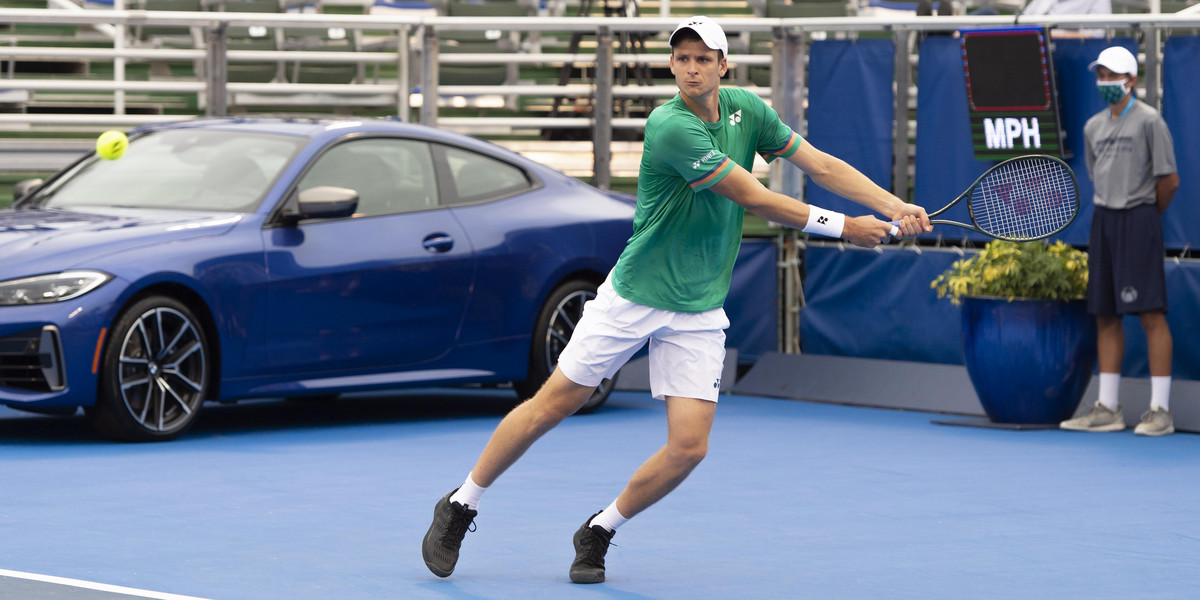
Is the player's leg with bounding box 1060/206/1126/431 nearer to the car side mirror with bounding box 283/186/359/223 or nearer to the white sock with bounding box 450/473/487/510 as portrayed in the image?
the car side mirror with bounding box 283/186/359/223

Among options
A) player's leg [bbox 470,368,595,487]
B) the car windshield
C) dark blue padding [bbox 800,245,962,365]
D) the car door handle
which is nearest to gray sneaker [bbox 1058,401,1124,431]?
dark blue padding [bbox 800,245,962,365]

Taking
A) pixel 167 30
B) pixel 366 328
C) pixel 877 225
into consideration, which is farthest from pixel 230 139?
pixel 167 30

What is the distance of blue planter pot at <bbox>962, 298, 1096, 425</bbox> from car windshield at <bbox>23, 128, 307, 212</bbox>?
164 inches

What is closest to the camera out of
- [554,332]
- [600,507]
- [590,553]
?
[590,553]

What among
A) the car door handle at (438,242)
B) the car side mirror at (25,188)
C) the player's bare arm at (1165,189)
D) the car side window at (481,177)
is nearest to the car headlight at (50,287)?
the car side mirror at (25,188)

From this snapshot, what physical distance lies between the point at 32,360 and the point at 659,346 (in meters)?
3.87

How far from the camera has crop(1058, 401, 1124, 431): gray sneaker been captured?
1049cm

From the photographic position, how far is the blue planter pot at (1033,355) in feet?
34.5

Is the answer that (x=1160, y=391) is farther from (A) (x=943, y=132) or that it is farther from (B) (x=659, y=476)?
(B) (x=659, y=476)

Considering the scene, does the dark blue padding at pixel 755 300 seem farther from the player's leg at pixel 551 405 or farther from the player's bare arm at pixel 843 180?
the player's leg at pixel 551 405

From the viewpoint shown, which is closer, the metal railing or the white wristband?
the white wristband

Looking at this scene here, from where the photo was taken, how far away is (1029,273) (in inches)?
413

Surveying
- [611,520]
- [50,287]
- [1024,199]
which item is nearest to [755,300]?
[50,287]

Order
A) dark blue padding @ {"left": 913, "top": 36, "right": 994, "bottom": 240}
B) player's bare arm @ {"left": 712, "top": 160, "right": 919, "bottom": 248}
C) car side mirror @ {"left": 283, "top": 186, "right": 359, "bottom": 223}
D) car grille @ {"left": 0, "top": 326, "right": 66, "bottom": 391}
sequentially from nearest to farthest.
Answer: player's bare arm @ {"left": 712, "top": 160, "right": 919, "bottom": 248} < car grille @ {"left": 0, "top": 326, "right": 66, "bottom": 391} < car side mirror @ {"left": 283, "top": 186, "right": 359, "bottom": 223} < dark blue padding @ {"left": 913, "top": 36, "right": 994, "bottom": 240}
